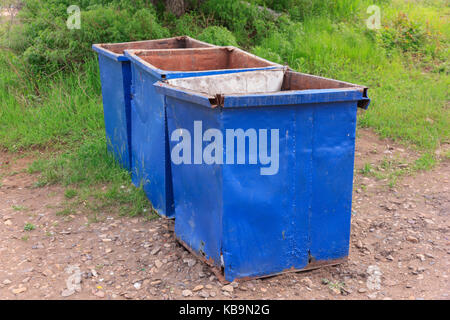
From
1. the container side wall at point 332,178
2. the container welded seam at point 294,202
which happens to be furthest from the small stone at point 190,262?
the container side wall at point 332,178

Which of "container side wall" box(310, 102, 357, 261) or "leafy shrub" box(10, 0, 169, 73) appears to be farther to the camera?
"leafy shrub" box(10, 0, 169, 73)

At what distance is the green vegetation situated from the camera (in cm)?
514

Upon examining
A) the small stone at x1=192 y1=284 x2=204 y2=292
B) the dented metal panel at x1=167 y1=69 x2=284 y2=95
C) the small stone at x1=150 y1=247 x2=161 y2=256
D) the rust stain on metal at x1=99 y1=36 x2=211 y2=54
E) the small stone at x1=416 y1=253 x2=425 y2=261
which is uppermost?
the rust stain on metal at x1=99 y1=36 x2=211 y2=54

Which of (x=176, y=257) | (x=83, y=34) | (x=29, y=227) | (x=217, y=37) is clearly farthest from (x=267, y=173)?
(x=83, y=34)

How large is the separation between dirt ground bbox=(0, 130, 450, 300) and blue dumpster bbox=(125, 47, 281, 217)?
338 millimetres

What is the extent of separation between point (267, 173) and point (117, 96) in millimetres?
2169

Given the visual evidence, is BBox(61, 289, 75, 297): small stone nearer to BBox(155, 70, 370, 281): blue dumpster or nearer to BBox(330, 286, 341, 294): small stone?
BBox(155, 70, 370, 281): blue dumpster

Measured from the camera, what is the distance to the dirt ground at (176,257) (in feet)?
10.3

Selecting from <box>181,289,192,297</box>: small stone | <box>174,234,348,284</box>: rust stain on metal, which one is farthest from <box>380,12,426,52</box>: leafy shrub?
<box>181,289,192,297</box>: small stone

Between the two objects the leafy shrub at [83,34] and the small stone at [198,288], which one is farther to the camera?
the leafy shrub at [83,34]

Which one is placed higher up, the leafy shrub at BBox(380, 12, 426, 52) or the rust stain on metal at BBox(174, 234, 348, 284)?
the leafy shrub at BBox(380, 12, 426, 52)

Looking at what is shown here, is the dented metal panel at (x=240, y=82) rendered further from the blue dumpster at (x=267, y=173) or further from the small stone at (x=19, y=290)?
the small stone at (x=19, y=290)

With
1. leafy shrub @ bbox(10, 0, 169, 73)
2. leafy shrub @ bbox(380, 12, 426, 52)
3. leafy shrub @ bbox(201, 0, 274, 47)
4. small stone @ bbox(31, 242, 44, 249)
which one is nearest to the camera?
small stone @ bbox(31, 242, 44, 249)

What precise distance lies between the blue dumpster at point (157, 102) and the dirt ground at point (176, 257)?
0.34m
